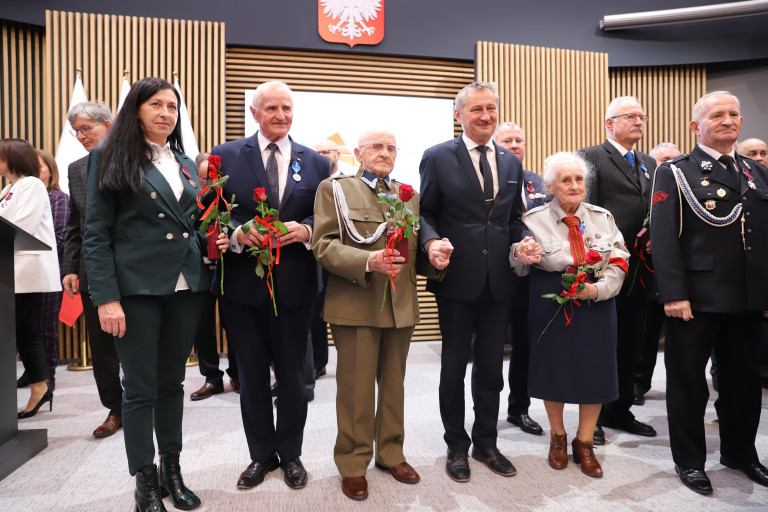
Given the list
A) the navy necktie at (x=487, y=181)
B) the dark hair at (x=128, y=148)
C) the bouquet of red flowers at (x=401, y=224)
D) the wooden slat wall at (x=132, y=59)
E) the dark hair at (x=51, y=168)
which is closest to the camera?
the dark hair at (x=128, y=148)

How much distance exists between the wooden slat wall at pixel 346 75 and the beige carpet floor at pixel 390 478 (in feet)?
10.9

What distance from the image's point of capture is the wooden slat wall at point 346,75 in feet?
19.6

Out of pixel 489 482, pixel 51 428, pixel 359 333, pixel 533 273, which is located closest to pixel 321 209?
pixel 359 333

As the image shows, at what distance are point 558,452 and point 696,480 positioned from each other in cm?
62

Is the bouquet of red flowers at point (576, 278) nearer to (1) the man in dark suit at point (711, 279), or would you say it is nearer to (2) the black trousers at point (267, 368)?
(1) the man in dark suit at point (711, 279)

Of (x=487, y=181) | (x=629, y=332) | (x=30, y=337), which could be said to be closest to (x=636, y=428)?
(x=629, y=332)

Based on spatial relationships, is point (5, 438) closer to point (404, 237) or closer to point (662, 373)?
point (404, 237)

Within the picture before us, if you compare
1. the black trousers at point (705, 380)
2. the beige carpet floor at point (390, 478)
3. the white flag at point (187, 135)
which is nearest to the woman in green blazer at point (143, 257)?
the beige carpet floor at point (390, 478)

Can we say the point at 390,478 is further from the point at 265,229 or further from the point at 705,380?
the point at 705,380

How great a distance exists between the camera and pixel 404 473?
8.65 feet

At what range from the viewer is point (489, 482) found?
2.65 m

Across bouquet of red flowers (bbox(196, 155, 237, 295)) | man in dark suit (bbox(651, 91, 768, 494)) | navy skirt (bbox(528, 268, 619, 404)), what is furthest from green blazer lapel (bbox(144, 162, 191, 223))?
man in dark suit (bbox(651, 91, 768, 494))

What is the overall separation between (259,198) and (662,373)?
4.12m

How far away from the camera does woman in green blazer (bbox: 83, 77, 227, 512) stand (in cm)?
213
